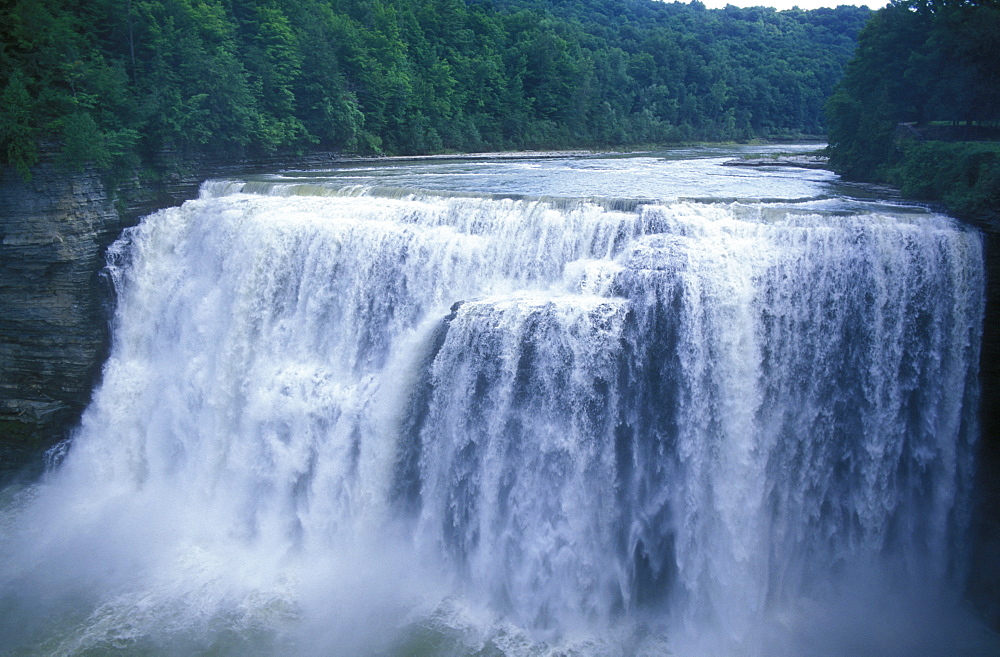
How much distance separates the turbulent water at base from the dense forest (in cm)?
257

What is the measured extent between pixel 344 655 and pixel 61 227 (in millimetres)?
11717

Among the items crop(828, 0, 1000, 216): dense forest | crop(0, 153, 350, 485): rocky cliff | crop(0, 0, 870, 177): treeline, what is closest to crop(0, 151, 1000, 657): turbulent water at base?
crop(828, 0, 1000, 216): dense forest

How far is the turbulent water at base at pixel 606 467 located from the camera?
439 inches

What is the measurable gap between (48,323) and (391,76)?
21.2 meters

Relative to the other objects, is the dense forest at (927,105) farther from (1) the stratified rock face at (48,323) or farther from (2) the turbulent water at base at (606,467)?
(1) the stratified rock face at (48,323)

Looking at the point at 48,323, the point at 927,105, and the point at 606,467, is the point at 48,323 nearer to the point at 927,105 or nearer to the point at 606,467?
the point at 606,467

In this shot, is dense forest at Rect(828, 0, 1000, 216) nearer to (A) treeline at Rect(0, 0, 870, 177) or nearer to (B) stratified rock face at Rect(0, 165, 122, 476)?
(B) stratified rock face at Rect(0, 165, 122, 476)

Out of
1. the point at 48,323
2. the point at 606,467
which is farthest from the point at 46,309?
the point at 606,467

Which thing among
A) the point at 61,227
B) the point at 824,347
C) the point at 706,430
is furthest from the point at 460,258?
the point at 61,227

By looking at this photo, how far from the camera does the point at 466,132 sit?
37875mm

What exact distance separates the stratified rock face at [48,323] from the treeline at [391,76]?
1.13m

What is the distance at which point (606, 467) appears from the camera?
1133cm

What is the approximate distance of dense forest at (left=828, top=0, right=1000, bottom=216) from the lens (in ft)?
45.6

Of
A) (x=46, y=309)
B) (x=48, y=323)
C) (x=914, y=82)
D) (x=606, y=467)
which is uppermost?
(x=914, y=82)
